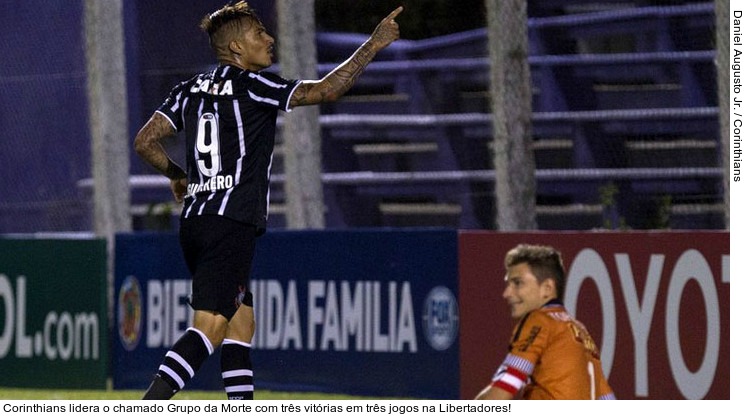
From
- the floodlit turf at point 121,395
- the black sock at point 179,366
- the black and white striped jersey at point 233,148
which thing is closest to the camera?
the black sock at point 179,366

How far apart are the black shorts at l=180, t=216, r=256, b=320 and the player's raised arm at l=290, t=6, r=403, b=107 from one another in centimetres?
67

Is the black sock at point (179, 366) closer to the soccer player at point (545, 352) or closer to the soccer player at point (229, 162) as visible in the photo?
the soccer player at point (229, 162)

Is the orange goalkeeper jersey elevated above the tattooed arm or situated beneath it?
situated beneath

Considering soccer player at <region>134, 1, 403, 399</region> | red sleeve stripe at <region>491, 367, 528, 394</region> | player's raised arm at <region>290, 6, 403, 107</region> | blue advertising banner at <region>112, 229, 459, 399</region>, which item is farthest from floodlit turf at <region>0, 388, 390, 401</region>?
red sleeve stripe at <region>491, 367, 528, 394</region>

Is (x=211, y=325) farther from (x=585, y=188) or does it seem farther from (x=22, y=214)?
(x=22, y=214)

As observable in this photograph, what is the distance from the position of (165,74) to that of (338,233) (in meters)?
2.52

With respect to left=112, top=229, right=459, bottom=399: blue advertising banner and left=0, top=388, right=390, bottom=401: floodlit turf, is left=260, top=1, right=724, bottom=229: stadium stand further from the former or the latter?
left=0, top=388, right=390, bottom=401: floodlit turf

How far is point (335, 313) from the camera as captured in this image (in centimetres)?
1166

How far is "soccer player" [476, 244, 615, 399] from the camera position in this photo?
6.01 meters

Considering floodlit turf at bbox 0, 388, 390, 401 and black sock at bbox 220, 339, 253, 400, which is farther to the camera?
floodlit turf at bbox 0, 388, 390, 401

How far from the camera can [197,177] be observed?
810cm

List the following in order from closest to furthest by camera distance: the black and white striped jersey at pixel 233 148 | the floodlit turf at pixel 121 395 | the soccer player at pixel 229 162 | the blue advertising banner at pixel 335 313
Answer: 1. the soccer player at pixel 229 162
2. the black and white striped jersey at pixel 233 148
3. the blue advertising banner at pixel 335 313
4. the floodlit turf at pixel 121 395

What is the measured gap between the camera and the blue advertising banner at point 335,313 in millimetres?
11203

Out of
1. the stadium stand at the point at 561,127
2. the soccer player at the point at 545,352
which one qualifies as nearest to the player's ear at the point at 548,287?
the soccer player at the point at 545,352
